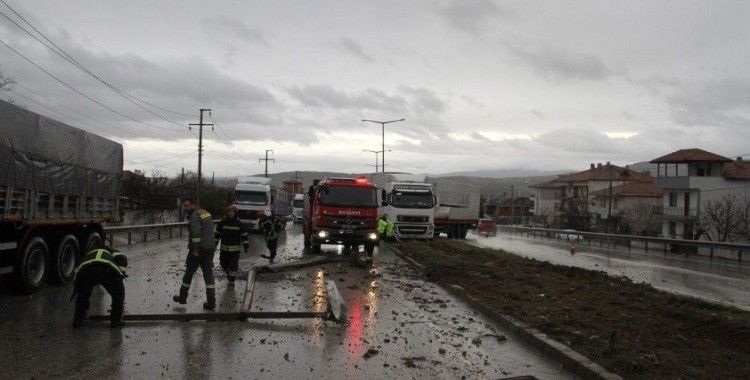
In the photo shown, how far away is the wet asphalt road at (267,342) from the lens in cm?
683

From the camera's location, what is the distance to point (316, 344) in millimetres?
8117

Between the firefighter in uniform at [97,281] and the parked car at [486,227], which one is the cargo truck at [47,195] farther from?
the parked car at [486,227]

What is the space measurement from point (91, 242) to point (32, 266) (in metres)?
2.63

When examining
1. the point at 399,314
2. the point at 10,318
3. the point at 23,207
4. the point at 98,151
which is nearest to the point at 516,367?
the point at 399,314

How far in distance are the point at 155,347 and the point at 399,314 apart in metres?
4.20

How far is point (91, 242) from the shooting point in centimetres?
1452

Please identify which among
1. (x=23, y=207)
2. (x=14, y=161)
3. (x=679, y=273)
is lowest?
(x=679, y=273)


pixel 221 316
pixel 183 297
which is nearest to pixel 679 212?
pixel 183 297

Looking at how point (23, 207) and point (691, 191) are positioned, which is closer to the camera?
point (23, 207)

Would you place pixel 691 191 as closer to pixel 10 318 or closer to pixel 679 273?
pixel 679 273

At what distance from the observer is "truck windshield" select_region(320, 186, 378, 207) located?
888 inches

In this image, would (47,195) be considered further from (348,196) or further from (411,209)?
(411,209)

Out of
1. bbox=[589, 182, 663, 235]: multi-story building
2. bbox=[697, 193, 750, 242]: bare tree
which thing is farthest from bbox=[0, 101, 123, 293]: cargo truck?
bbox=[589, 182, 663, 235]: multi-story building

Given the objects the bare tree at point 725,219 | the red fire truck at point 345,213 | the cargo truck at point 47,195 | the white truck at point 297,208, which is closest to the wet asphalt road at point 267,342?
the cargo truck at point 47,195
